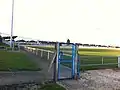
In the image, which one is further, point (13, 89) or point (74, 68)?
point (74, 68)

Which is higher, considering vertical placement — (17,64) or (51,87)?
(17,64)

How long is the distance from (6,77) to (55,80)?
221 centimetres

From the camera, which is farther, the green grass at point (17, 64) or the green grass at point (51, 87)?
the green grass at point (17, 64)

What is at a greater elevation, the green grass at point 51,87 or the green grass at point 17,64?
the green grass at point 17,64

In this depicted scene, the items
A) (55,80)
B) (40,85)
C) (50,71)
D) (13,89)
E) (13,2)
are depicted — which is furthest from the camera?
(13,2)

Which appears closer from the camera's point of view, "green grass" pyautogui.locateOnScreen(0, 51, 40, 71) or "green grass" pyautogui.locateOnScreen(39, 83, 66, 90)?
"green grass" pyautogui.locateOnScreen(39, 83, 66, 90)

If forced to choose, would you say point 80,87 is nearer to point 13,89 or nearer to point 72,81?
point 72,81

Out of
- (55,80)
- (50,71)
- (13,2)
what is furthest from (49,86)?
(13,2)

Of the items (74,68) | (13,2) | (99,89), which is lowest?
(99,89)

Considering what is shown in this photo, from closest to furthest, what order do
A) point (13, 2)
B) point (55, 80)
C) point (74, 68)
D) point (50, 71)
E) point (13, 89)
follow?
point (13, 89) → point (55, 80) → point (74, 68) → point (50, 71) → point (13, 2)

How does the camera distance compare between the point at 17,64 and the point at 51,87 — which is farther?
the point at 17,64

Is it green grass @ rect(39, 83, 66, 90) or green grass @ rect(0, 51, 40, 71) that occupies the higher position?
green grass @ rect(0, 51, 40, 71)

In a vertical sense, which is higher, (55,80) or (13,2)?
(13,2)

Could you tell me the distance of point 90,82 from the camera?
8859 mm
